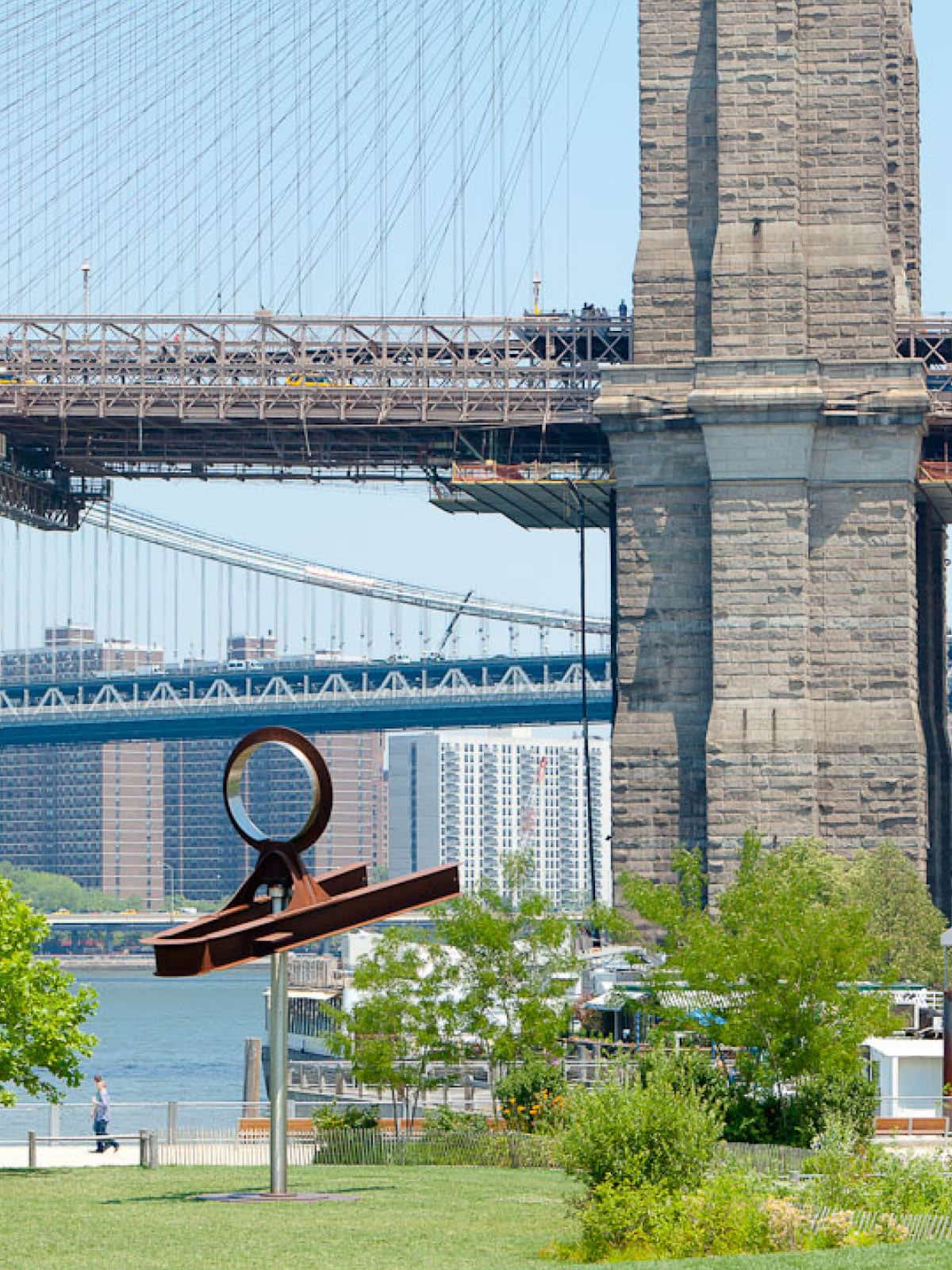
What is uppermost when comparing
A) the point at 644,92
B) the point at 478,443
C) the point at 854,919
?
the point at 644,92

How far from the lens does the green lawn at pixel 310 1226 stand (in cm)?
2814

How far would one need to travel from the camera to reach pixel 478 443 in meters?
83.1

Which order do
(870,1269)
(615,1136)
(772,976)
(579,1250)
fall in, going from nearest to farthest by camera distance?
(870,1269)
(579,1250)
(615,1136)
(772,976)

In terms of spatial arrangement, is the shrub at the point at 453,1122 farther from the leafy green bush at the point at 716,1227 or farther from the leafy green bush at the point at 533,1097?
the leafy green bush at the point at 716,1227

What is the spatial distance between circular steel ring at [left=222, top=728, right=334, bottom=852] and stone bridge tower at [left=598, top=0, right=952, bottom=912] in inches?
1342

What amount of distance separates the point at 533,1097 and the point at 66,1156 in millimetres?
7510

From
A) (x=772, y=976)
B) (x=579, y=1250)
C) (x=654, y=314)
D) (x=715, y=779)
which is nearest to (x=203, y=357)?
(x=654, y=314)

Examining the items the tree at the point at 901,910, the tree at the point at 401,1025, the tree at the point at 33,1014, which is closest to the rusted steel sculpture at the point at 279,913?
the tree at the point at 33,1014

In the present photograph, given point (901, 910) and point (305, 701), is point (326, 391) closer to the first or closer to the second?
point (901, 910)

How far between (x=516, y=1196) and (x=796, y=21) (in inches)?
1728

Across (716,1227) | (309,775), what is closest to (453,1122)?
(309,775)

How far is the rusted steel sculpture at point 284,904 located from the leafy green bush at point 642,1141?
4.68m

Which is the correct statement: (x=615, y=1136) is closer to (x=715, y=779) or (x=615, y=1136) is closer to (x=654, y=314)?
(x=715, y=779)

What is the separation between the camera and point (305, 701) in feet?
535
